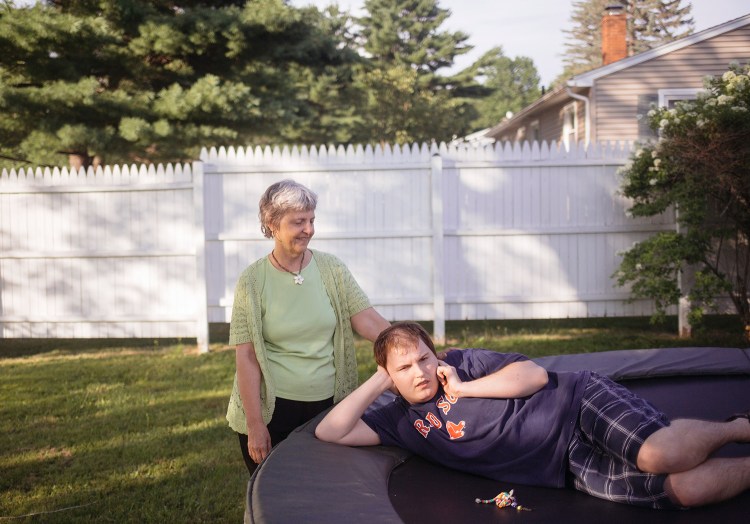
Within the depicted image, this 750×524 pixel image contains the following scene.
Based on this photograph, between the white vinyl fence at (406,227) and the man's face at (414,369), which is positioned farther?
the white vinyl fence at (406,227)

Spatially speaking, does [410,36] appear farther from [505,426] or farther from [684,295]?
[505,426]

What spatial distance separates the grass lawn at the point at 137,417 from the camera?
3498 mm

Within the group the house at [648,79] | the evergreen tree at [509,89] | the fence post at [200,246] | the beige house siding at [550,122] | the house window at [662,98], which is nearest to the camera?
the fence post at [200,246]

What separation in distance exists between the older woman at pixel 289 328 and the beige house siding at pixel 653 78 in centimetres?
973

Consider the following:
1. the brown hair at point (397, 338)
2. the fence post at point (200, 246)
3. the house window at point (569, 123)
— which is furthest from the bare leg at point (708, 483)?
the house window at point (569, 123)

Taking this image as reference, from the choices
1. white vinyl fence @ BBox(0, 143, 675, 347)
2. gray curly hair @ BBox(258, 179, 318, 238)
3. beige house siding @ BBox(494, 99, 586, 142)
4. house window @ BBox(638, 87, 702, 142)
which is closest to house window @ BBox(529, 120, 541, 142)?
beige house siding @ BBox(494, 99, 586, 142)

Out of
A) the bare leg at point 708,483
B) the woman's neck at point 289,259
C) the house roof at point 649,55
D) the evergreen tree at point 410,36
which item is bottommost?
the bare leg at point 708,483

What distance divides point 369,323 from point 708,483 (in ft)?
3.93

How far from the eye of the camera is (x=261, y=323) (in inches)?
104

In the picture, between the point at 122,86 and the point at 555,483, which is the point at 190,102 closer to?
the point at 122,86

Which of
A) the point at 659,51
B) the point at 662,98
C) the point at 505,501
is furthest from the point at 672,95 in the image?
the point at 505,501

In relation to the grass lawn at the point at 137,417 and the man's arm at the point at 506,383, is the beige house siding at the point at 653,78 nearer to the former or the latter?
the grass lawn at the point at 137,417

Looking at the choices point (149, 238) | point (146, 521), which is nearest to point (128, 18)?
point (149, 238)

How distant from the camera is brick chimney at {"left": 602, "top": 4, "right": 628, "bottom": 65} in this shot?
1405 centimetres
